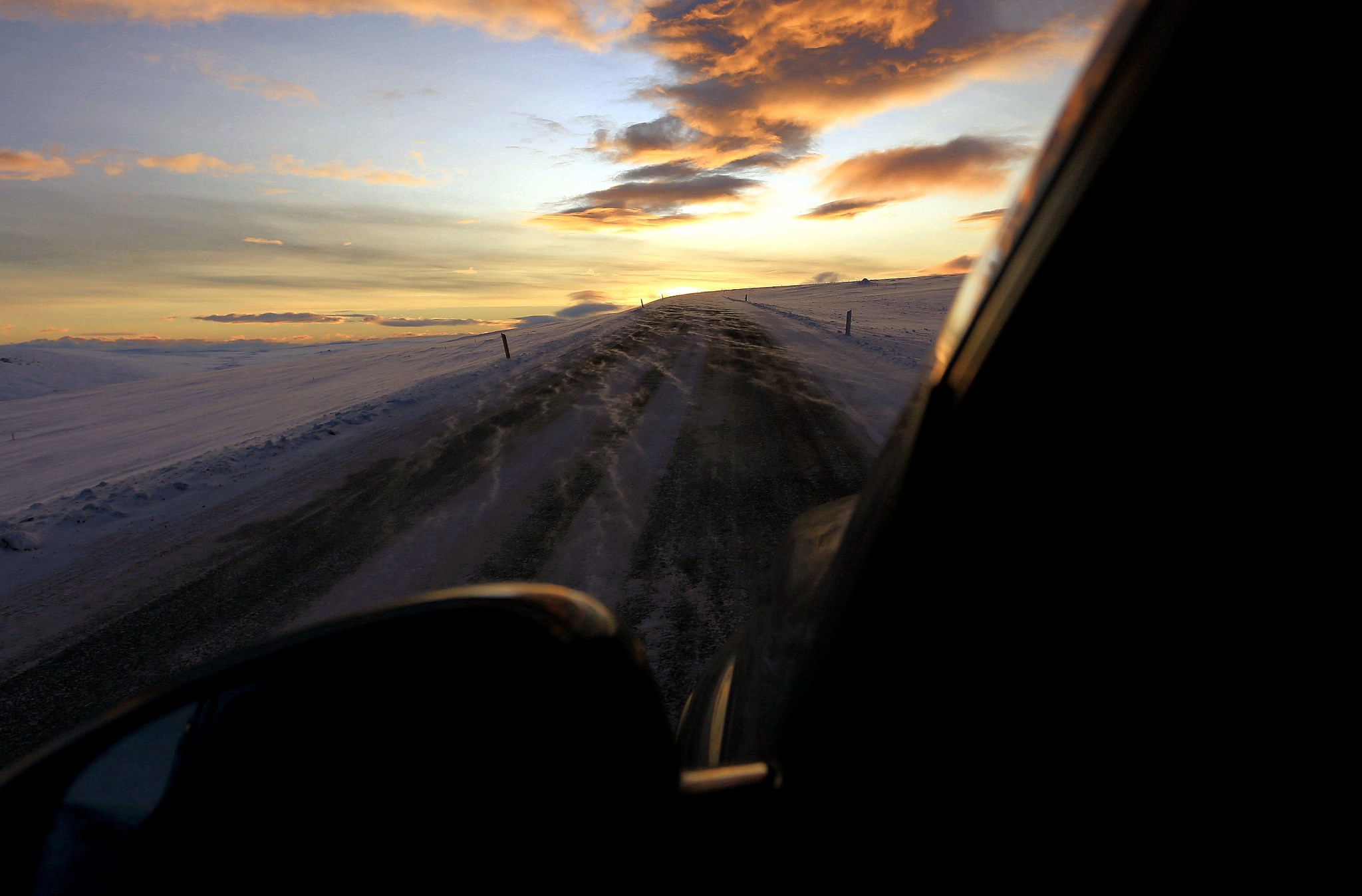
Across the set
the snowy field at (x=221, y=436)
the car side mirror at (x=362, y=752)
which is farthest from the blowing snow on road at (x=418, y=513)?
the car side mirror at (x=362, y=752)

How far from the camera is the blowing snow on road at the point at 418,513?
14.4 ft

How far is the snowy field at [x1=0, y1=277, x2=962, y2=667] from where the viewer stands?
6.14 m

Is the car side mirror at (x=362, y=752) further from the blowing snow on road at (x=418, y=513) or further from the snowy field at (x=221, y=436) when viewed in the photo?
the snowy field at (x=221, y=436)

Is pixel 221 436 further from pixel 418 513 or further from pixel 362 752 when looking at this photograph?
pixel 362 752

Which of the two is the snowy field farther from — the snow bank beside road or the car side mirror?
the car side mirror

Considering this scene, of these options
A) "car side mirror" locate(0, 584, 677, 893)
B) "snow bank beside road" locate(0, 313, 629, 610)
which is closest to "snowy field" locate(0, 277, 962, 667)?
"snow bank beside road" locate(0, 313, 629, 610)

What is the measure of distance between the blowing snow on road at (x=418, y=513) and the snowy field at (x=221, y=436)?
54mm

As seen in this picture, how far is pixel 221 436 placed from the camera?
11.6 metres

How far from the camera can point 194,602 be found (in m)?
4.96

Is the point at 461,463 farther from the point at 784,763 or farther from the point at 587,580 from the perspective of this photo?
the point at 784,763

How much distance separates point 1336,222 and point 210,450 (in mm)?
12241

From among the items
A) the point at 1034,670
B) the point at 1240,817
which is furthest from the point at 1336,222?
the point at 1240,817

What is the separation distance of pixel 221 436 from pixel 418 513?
7964 millimetres

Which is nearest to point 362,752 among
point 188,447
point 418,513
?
point 418,513
